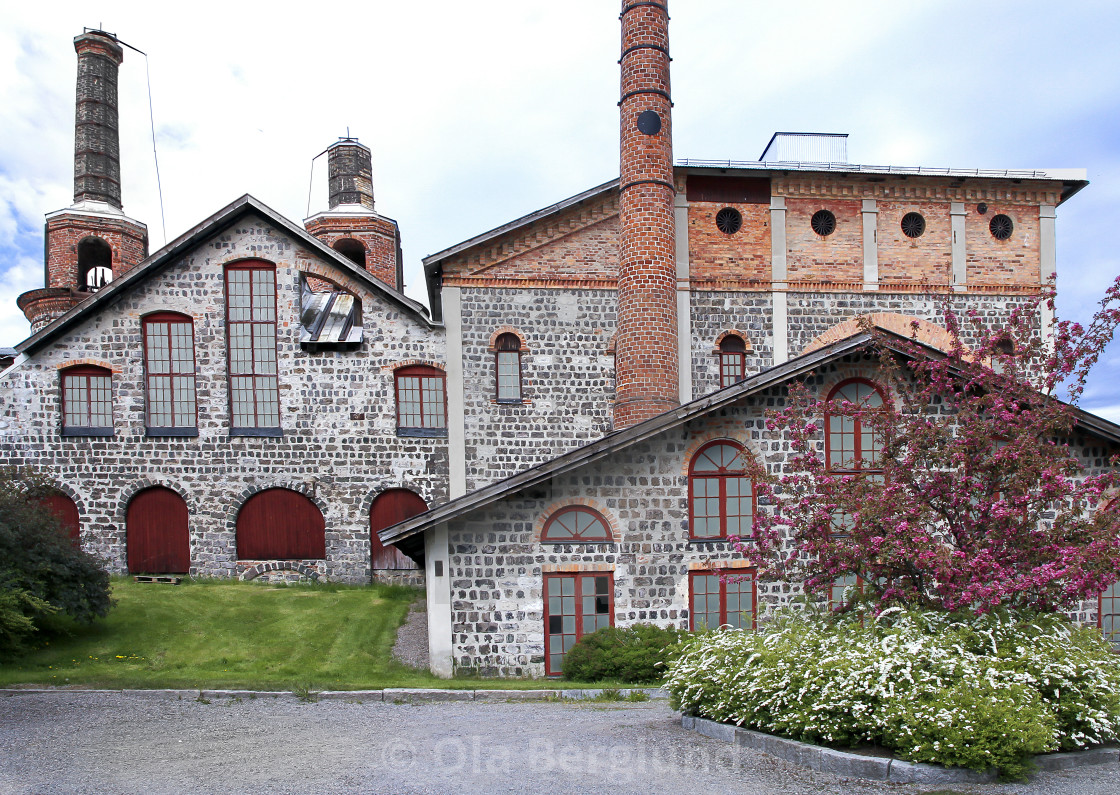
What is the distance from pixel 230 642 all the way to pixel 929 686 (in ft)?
40.3

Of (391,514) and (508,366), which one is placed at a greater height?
(508,366)

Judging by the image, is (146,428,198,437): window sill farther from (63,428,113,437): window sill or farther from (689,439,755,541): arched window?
(689,439,755,541): arched window

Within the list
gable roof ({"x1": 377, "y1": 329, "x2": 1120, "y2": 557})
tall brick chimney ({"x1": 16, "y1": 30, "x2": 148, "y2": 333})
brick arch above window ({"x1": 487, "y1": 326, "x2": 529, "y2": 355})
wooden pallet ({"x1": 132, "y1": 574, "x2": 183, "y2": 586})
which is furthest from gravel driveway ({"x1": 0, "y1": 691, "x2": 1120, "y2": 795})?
tall brick chimney ({"x1": 16, "y1": 30, "x2": 148, "y2": 333})

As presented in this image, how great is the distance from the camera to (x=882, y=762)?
770 centimetres

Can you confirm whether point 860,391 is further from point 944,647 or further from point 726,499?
point 944,647

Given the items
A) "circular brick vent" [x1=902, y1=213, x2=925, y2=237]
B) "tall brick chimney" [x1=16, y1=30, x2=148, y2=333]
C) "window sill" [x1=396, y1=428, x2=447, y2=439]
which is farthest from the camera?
"tall brick chimney" [x1=16, y1=30, x2=148, y2=333]

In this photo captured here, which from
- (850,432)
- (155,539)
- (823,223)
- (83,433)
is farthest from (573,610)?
(83,433)

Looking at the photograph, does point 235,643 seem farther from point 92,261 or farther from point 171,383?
point 92,261

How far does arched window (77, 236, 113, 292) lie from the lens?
3144 centimetres

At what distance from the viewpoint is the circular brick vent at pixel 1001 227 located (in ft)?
76.5

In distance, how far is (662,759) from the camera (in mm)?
8445

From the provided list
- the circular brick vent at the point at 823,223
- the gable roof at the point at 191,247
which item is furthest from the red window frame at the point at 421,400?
the circular brick vent at the point at 823,223

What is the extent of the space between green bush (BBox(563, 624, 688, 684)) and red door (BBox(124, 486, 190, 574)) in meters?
11.3

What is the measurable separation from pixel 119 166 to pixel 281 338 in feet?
50.5
